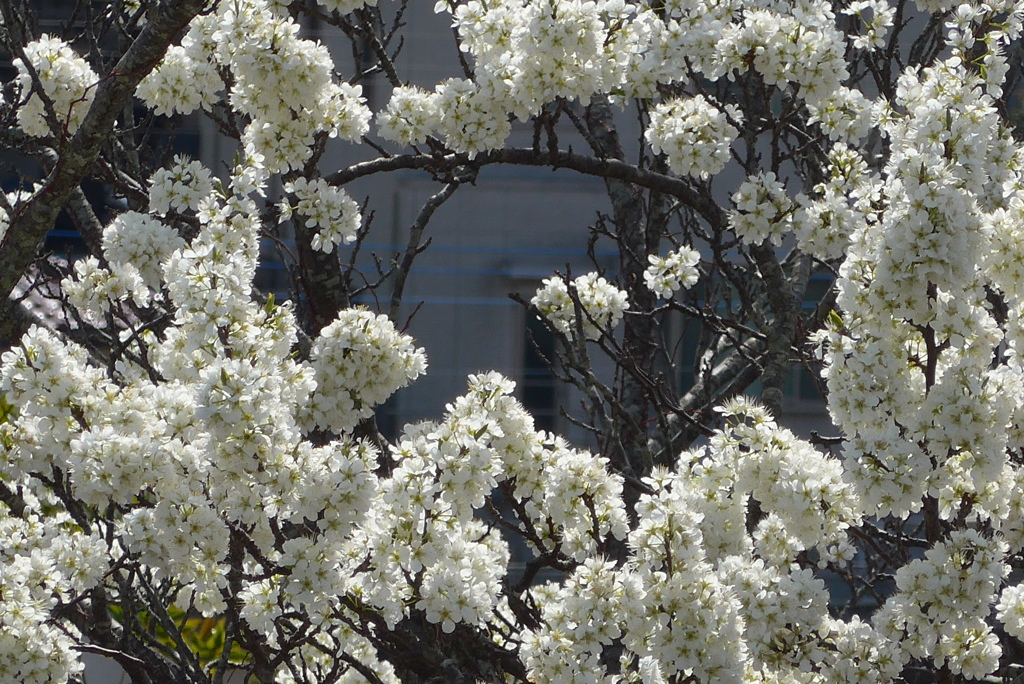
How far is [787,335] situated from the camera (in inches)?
134

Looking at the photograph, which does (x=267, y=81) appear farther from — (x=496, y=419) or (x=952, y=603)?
(x=952, y=603)

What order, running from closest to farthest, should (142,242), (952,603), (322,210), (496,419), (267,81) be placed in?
(952,603) → (496,419) → (267,81) → (142,242) → (322,210)

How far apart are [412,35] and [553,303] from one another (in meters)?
6.91

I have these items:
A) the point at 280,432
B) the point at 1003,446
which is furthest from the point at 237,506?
the point at 1003,446

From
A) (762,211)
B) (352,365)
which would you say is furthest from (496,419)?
(762,211)

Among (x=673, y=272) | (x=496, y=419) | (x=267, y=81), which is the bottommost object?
(x=496, y=419)

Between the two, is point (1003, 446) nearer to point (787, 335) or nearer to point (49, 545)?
point (787, 335)

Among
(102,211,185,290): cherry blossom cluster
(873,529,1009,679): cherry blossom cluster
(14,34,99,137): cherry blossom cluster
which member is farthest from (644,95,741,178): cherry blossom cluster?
(14,34,99,137): cherry blossom cluster

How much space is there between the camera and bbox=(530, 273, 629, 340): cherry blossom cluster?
3512 mm

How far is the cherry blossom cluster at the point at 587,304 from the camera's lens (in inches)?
138

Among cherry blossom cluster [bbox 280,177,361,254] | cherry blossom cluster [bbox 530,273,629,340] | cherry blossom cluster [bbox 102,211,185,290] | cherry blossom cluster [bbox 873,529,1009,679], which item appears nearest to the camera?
cherry blossom cluster [bbox 873,529,1009,679]

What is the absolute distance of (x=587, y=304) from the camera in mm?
3527

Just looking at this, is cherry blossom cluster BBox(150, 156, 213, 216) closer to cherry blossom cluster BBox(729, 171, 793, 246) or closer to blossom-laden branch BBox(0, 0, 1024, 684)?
blossom-laden branch BBox(0, 0, 1024, 684)

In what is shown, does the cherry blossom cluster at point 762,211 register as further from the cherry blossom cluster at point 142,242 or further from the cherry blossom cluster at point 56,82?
the cherry blossom cluster at point 56,82
